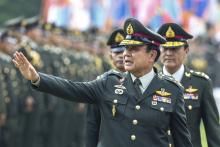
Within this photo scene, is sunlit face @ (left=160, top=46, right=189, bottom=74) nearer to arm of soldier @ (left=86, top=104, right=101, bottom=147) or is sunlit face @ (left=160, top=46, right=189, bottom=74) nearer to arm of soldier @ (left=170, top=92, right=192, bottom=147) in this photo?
arm of soldier @ (left=86, top=104, right=101, bottom=147)

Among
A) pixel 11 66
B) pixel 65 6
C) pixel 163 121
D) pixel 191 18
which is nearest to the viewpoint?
pixel 163 121

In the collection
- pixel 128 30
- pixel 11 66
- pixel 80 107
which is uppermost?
pixel 128 30

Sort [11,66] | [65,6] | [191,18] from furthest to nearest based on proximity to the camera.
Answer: [191,18]
[65,6]
[11,66]

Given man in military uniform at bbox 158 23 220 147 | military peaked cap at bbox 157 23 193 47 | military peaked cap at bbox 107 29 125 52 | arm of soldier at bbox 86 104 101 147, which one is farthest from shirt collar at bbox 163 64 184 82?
military peaked cap at bbox 107 29 125 52

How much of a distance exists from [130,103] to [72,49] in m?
10.4

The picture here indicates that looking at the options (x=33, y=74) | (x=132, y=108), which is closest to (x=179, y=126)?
(x=132, y=108)

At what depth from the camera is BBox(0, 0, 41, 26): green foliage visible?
40531 millimetres

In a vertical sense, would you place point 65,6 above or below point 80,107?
above

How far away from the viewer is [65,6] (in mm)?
23203

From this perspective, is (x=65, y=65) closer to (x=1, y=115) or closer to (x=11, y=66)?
(x=11, y=66)

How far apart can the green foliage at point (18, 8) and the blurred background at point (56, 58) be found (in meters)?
12.8

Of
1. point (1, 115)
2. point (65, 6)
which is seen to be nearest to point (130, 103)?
point (1, 115)

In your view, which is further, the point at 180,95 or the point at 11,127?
the point at 11,127

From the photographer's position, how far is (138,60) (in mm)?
8078
